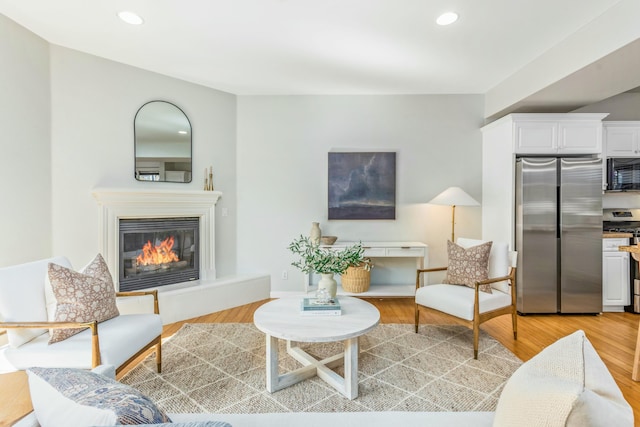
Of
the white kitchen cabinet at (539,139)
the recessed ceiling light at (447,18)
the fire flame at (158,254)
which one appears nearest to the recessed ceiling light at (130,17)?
the fire flame at (158,254)

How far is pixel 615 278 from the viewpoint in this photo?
364 centimetres

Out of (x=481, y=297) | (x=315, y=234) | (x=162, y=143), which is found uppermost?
(x=162, y=143)

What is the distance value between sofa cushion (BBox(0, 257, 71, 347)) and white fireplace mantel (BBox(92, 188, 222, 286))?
1262mm

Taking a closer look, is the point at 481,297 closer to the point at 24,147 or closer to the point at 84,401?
the point at 84,401

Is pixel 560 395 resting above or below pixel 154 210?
below

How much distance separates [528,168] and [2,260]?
16.9ft

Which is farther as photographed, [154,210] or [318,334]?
[154,210]

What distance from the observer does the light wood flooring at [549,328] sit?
2.59 metres

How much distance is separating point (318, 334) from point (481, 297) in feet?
5.34

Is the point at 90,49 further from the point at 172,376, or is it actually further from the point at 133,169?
the point at 172,376

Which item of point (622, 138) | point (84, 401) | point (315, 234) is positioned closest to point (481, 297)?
point (315, 234)

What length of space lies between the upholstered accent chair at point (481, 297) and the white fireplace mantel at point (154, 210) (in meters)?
2.60

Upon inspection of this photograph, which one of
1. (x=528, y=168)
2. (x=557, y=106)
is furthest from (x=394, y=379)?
(x=557, y=106)

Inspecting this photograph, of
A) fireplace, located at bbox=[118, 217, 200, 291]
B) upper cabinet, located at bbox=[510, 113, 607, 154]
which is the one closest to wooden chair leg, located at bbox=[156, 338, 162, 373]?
fireplace, located at bbox=[118, 217, 200, 291]
